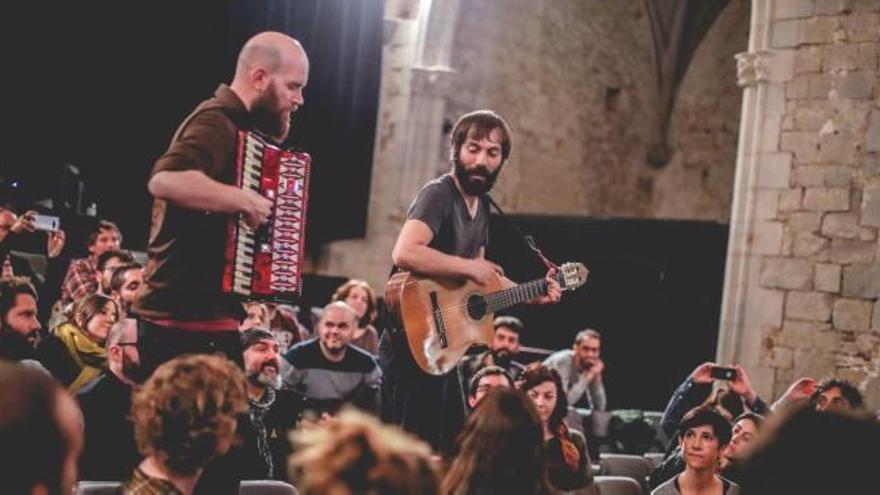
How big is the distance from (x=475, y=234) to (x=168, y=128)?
618 cm

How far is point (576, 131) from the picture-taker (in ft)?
47.3

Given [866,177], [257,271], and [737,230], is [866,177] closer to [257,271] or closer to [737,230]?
[737,230]

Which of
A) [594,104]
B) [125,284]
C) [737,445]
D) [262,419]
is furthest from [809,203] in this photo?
[594,104]

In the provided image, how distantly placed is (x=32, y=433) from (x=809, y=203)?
8.02 meters

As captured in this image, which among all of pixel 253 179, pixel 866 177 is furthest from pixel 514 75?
pixel 253 179

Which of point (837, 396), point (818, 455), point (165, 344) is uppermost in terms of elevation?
point (818, 455)

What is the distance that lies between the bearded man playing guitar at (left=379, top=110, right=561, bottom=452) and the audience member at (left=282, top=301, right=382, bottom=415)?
7.47ft

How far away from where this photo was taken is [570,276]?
4.46m

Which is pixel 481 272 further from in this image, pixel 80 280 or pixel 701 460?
pixel 80 280

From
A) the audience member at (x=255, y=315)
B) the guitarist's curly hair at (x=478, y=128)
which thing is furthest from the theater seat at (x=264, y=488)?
the audience member at (x=255, y=315)

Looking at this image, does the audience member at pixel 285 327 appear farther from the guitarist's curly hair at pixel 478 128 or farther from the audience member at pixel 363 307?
the guitarist's curly hair at pixel 478 128

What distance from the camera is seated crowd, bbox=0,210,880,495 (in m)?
1.58

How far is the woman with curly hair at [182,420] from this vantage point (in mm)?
2430

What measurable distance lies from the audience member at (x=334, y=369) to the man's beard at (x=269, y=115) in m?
3.08
